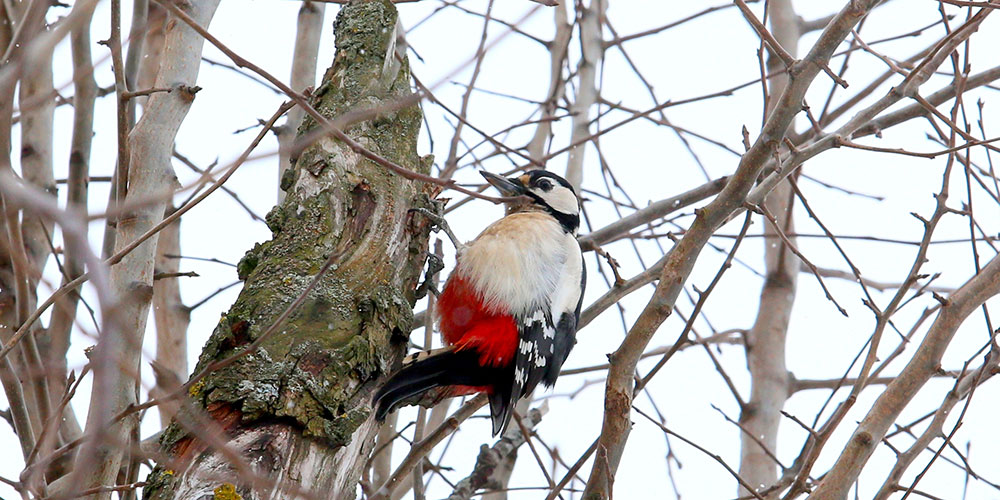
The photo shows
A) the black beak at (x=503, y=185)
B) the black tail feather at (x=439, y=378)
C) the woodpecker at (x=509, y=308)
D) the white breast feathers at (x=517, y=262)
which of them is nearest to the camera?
the black tail feather at (x=439, y=378)

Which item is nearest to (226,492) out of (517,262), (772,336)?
(517,262)

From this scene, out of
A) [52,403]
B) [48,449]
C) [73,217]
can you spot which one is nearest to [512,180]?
[52,403]

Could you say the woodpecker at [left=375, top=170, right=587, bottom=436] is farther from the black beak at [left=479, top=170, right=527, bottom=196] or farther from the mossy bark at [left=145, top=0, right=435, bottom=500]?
the mossy bark at [left=145, top=0, right=435, bottom=500]

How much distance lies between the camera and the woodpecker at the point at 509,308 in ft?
10.1

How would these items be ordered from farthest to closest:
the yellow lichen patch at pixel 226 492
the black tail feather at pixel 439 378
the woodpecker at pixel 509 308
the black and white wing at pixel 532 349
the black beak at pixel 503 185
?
the black beak at pixel 503 185 → the black and white wing at pixel 532 349 → the woodpecker at pixel 509 308 → the black tail feather at pixel 439 378 → the yellow lichen patch at pixel 226 492

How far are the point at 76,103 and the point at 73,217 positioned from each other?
8.41ft

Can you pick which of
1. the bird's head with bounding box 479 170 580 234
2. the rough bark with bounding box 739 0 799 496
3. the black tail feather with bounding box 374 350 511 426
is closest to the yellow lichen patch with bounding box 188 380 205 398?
the black tail feather with bounding box 374 350 511 426

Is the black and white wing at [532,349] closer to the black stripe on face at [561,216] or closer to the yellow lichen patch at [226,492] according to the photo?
the black stripe on face at [561,216]

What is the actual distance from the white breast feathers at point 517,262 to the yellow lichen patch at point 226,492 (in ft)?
5.23

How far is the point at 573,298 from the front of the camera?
3.75 metres

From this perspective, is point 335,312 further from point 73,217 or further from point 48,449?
point 73,217

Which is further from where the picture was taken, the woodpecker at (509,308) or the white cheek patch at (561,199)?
the white cheek patch at (561,199)

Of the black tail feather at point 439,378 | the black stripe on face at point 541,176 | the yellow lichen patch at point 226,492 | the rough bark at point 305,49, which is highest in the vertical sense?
the rough bark at point 305,49

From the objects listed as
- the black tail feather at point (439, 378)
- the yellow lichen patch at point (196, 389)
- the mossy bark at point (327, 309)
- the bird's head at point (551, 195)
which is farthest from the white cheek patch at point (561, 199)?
the yellow lichen patch at point (196, 389)
